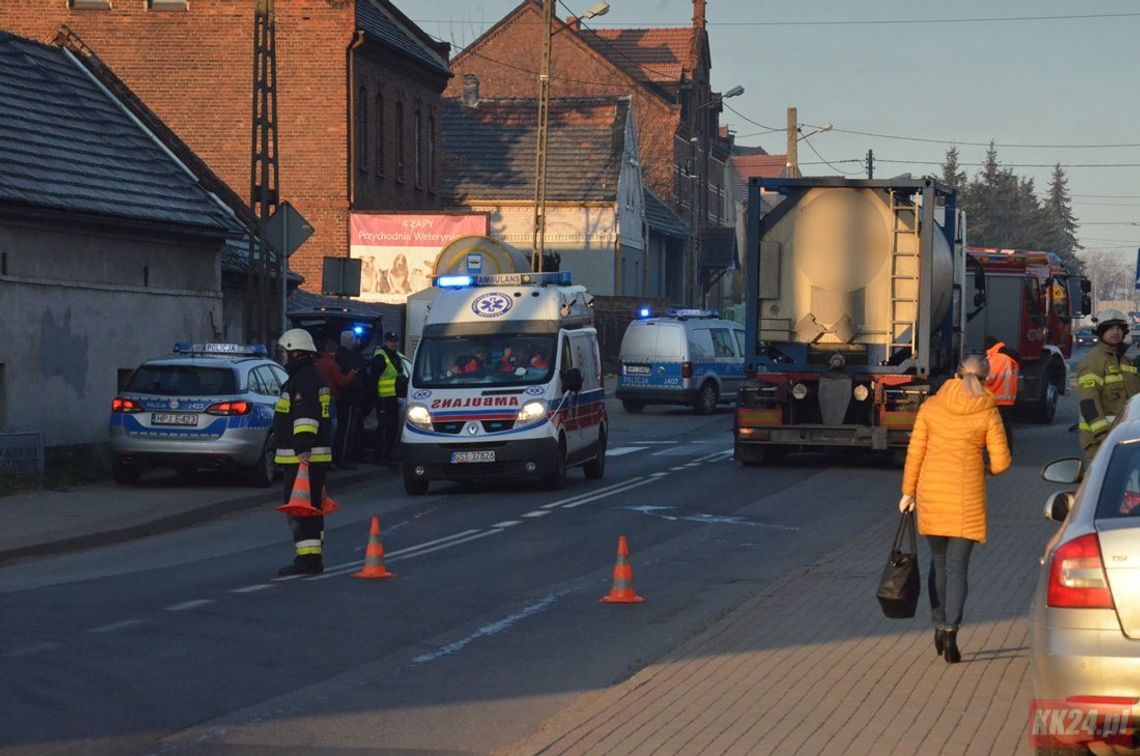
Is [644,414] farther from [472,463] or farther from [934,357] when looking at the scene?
[472,463]

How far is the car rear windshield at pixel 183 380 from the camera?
21.0 meters

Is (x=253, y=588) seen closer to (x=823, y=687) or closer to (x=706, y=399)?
(x=823, y=687)

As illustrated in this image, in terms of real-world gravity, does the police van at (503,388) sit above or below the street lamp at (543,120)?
below

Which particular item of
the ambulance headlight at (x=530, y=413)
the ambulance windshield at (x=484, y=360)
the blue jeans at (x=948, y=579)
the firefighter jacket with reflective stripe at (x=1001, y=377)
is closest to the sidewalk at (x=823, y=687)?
the blue jeans at (x=948, y=579)

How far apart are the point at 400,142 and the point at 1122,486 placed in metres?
43.0

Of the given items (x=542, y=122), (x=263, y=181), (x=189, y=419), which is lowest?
(x=189, y=419)

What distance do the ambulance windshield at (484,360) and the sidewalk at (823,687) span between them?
8.68 meters

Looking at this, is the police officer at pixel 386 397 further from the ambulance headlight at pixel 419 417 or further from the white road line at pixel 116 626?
the white road line at pixel 116 626

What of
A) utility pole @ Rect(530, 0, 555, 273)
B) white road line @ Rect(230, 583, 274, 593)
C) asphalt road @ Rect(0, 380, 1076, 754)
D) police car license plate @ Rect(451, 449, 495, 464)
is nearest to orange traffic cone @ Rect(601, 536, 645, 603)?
asphalt road @ Rect(0, 380, 1076, 754)

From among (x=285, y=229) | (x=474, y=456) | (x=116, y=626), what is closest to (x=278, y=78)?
(x=285, y=229)

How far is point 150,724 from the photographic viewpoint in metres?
8.40

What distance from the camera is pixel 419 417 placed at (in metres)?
21.1

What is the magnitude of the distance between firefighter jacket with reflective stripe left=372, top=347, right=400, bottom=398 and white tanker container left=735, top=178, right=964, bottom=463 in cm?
484

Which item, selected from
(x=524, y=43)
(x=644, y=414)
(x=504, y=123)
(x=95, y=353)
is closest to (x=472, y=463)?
(x=95, y=353)
